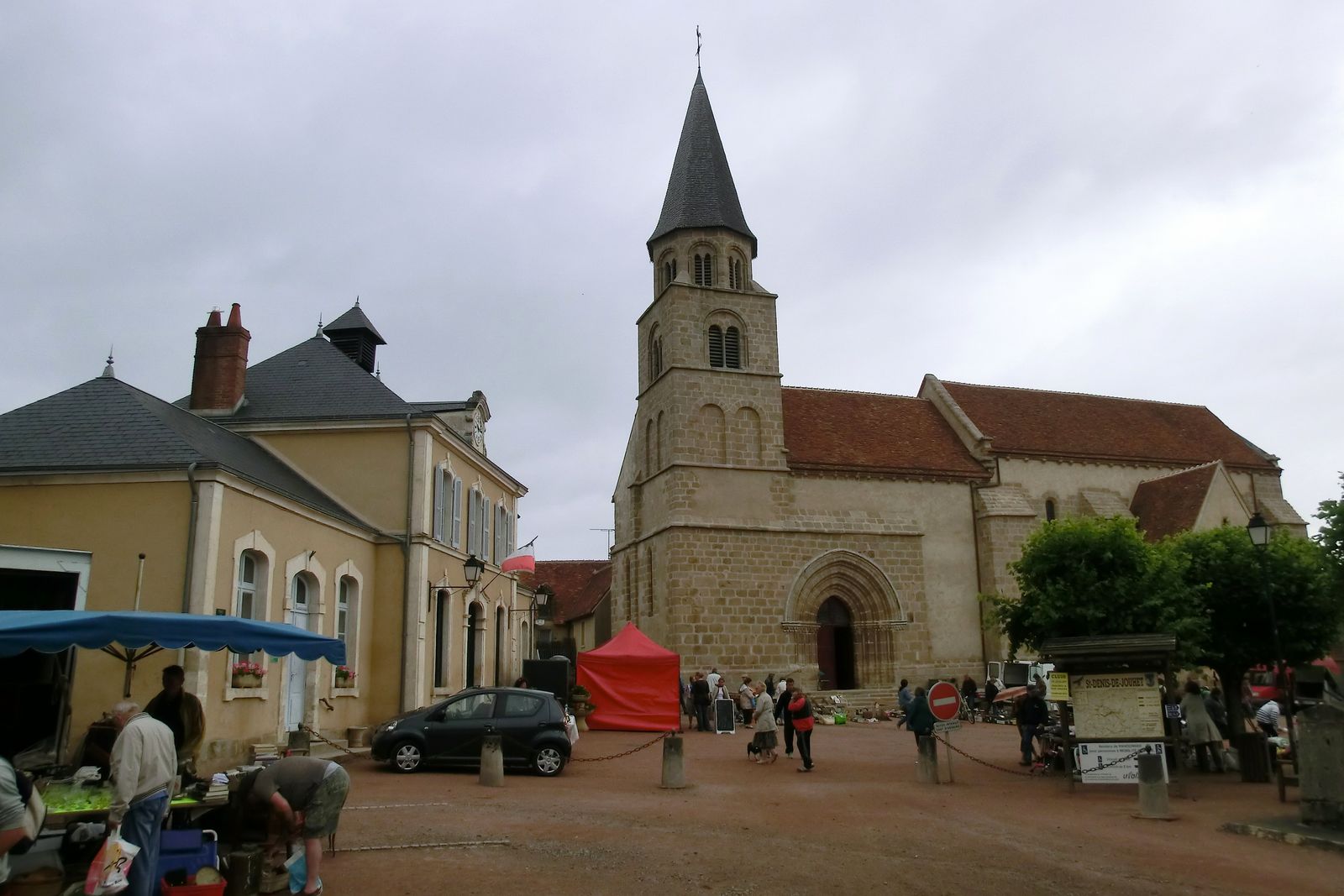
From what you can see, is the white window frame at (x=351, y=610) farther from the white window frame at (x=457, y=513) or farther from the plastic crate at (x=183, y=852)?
the plastic crate at (x=183, y=852)

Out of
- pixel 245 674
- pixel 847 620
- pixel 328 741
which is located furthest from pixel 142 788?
pixel 847 620

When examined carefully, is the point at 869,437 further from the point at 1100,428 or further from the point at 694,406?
the point at 1100,428

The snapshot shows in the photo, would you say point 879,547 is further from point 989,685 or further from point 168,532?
point 168,532

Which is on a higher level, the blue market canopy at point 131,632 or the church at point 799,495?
the church at point 799,495

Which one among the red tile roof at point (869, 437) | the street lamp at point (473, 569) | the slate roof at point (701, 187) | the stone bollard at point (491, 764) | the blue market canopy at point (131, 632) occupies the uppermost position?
the slate roof at point (701, 187)

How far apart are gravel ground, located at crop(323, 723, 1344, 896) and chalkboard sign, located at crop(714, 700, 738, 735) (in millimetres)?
7816

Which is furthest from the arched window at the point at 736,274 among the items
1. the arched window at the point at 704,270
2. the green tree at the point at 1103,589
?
the green tree at the point at 1103,589

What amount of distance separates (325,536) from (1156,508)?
27680 mm

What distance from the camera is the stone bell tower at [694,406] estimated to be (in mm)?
28812

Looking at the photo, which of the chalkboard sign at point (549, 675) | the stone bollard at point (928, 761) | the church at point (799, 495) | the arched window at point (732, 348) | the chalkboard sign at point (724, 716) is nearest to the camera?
the stone bollard at point (928, 761)

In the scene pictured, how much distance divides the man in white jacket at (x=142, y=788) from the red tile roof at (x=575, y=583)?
34.5m

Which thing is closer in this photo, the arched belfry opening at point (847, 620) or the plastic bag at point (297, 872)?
the plastic bag at point (297, 872)

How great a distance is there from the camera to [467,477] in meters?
22.3

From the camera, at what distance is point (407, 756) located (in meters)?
14.5
